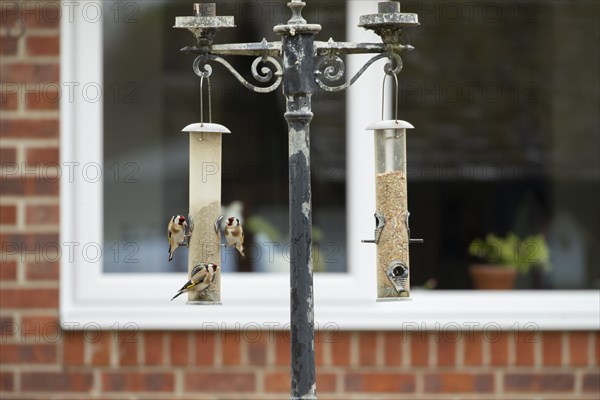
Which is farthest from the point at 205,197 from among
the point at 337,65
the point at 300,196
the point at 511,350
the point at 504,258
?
the point at 504,258

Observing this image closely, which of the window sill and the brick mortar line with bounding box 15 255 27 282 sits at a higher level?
the brick mortar line with bounding box 15 255 27 282

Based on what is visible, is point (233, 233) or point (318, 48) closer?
point (318, 48)

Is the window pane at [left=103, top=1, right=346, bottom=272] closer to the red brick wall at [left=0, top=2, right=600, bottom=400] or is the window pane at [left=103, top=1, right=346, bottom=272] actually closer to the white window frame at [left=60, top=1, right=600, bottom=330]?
the white window frame at [left=60, top=1, right=600, bottom=330]

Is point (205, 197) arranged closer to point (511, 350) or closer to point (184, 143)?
point (184, 143)

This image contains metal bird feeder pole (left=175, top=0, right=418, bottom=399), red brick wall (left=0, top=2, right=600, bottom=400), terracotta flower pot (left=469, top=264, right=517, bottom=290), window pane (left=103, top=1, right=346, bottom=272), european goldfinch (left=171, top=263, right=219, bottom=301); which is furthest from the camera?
terracotta flower pot (left=469, top=264, right=517, bottom=290)

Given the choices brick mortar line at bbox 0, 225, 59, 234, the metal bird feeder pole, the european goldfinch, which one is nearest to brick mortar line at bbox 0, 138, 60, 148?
brick mortar line at bbox 0, 225, 59, 234

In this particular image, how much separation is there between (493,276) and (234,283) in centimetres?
130

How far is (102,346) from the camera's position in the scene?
506cm

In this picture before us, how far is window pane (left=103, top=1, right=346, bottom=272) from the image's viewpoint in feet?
17.4

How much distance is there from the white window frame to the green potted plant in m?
0.34

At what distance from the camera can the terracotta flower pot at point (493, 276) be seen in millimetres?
5527

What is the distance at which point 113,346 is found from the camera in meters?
5.06

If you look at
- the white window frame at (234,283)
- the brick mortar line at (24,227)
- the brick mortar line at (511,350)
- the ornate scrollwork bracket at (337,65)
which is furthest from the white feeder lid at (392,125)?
the brick mortar line at (24,227)

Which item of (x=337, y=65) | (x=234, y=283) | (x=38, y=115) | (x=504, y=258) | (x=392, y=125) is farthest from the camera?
(x=504, y=258)
